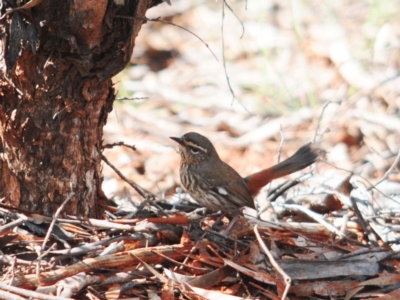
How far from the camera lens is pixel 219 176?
23.0 feet

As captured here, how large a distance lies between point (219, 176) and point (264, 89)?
4.68m

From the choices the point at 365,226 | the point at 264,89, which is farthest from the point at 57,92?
the point at 264,89

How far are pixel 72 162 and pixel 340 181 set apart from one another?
2.48 meters

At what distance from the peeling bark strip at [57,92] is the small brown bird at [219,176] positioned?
1600 mm

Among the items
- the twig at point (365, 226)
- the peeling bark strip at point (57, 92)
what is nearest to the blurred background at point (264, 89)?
the twig at point (365, 226)

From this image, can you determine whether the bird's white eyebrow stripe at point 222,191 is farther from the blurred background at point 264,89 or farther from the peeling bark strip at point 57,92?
the blurred background at point 264,89

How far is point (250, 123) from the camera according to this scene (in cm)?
1118

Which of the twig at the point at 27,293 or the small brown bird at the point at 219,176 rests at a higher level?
the small brown bird at the point at 219,176

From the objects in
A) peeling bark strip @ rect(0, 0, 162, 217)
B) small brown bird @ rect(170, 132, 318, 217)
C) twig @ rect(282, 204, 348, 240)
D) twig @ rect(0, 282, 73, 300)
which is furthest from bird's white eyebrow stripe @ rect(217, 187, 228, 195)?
twig @ rect(0, 282, 73, 300)

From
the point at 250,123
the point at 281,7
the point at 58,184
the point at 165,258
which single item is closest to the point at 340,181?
the point at 165,258

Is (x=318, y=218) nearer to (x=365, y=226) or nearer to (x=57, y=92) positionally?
(x=365, y=226)

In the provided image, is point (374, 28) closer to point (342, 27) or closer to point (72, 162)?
point (342, 27)

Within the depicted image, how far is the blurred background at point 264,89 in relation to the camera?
10250 millimetres

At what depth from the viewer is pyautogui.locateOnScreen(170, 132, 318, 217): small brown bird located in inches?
260
